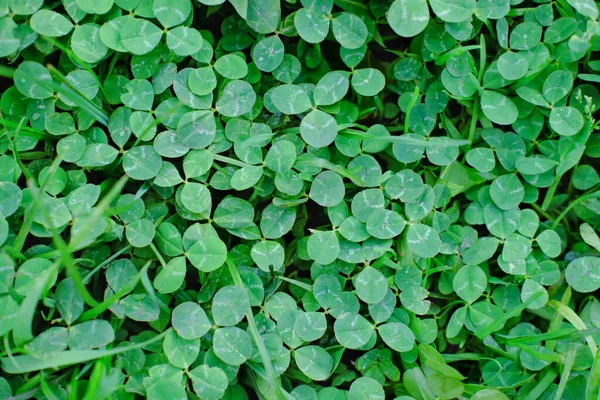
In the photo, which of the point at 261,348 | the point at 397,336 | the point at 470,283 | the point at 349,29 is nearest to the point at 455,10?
the point at 349,29

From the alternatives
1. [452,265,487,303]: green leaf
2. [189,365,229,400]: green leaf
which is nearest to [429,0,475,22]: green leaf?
[452,265,487,303]: green leaf

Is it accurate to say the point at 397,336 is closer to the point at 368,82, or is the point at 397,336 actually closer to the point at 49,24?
the point at 368,82

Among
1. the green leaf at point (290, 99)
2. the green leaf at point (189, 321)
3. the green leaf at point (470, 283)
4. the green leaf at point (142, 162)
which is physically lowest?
the green leaf at point (470, 283)

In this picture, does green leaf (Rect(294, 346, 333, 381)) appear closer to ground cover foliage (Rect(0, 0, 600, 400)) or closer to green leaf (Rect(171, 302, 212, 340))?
ground cover foliage (Rect(0, 0, 600, 400))

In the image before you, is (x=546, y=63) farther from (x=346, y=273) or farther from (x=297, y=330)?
(x=297, y=330)

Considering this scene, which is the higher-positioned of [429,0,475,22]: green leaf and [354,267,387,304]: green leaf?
[429,0,475,22]: green leaf

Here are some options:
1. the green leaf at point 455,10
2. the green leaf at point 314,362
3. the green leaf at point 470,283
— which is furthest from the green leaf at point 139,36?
the green leaf at point 470,283

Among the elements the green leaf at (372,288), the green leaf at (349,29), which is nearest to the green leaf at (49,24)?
the green leaf at (349,29)

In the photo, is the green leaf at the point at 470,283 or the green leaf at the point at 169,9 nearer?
the green leaf at the point at 169,9

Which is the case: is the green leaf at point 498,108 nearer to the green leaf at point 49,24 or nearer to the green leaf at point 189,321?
the green leaf at point 189,321

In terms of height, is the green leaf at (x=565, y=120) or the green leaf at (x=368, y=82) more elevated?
the green leaf at (x=368, y=82)
